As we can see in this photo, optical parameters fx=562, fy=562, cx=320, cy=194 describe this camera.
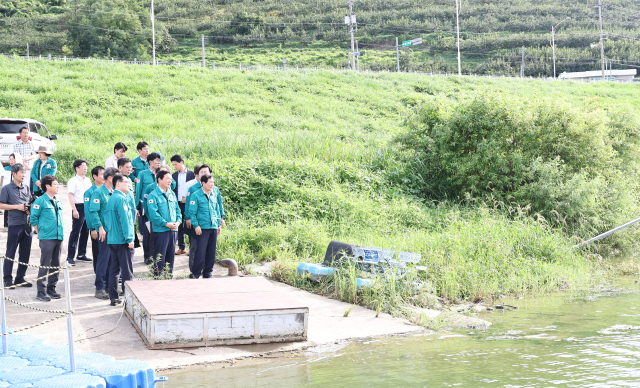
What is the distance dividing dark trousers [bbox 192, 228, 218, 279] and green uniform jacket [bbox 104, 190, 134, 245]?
1.33 meters

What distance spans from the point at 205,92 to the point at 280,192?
19.7 meters

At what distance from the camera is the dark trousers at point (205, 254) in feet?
29.9

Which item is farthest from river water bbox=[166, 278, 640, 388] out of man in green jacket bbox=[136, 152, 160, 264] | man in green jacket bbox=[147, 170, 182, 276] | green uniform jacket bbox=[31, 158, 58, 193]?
green uniform jacket bbox=[31, 158, 58, 193]

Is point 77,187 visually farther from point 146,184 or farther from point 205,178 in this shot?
point 205,178

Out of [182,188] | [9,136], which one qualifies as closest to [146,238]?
[182,188]

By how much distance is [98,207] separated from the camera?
325 inches

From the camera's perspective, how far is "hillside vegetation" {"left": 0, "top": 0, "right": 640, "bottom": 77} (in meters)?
66.0

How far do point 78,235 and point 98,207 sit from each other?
2401mm

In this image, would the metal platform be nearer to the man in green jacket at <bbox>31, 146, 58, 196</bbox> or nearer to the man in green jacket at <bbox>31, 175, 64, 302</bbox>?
the man in green jacket at <bbox>31, 175, 64, 302</bbox>

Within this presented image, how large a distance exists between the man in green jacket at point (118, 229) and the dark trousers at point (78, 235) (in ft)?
7.22

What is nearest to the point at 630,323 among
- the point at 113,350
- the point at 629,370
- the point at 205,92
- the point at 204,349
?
the point at 629,370

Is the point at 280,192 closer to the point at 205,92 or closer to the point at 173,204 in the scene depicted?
the point at 173,204

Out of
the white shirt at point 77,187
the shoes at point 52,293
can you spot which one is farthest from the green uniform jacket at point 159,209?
the white shirt at point 77,187

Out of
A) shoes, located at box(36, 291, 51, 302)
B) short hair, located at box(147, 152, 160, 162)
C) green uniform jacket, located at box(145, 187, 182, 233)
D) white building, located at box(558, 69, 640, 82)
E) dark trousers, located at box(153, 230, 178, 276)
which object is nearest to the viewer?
shoes, located at box(36, 291, 51, 302)
